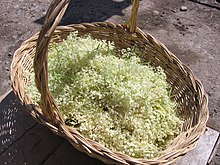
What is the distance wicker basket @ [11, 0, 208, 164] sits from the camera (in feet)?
3.22

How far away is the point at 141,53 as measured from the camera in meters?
1.50

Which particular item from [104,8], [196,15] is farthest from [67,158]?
[196,15]

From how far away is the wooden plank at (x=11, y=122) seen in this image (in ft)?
4.22

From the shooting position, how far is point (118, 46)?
5.10 feet

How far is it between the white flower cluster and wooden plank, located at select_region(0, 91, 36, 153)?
0.13m

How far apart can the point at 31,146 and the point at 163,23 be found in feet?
4.82

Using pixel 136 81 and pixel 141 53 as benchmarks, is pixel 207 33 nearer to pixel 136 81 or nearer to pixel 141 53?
pixel 141 53

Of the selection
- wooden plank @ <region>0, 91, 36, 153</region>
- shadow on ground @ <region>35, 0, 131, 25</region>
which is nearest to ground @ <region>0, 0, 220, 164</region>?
shadow on ground @ <region>35, 0, 131, 25</region>

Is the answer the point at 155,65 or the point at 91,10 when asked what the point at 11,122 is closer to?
the point at 155,65

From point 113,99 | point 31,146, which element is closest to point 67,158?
point 31,146

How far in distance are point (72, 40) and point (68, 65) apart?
11 cm

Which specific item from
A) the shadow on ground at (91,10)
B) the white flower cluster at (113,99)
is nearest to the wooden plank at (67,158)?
the white flower cluster at (113,99)

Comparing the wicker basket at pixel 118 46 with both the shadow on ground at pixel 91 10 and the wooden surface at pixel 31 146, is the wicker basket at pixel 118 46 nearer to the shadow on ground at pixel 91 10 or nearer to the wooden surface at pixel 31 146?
the wooden surface at pixel 31 146

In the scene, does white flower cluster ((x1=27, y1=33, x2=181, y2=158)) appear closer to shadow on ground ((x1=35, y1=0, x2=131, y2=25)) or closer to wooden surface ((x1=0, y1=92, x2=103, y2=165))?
wooden surface ((x1=0, y1=92, x2=103, y2=165))
